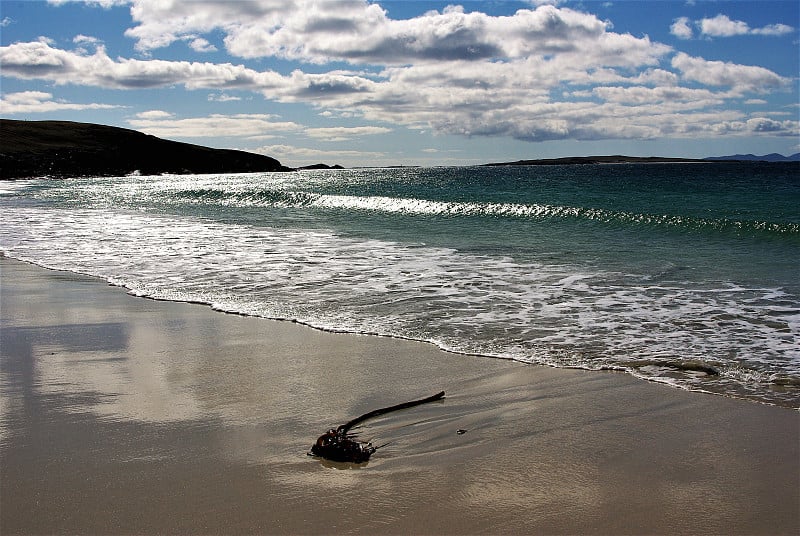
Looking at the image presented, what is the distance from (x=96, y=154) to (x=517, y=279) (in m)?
127

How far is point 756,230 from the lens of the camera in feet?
65.6

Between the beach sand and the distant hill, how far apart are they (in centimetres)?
10288

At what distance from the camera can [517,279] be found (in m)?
11.8

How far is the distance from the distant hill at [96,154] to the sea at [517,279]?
90.2 metres

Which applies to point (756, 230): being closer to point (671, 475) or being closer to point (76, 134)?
point (671, 475)

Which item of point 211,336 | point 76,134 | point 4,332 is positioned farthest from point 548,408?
point 76,134

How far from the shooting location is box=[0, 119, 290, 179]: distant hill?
106m

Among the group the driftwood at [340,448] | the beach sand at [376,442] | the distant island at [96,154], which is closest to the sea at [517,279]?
the beach sand at [376,442]

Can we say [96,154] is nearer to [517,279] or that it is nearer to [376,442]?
[517,279]

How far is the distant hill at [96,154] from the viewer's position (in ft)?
349

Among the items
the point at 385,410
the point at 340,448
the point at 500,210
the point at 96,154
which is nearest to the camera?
the point at 340,448

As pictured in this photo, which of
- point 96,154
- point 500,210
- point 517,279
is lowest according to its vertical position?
point 517,279

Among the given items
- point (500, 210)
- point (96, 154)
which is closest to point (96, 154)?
point (96, 154)

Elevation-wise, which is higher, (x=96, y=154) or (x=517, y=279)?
(x=96, y=154)
